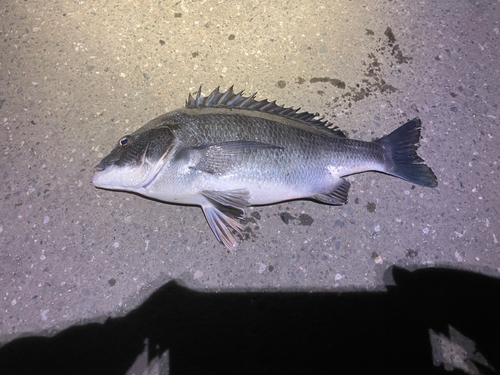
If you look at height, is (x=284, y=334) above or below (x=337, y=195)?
below

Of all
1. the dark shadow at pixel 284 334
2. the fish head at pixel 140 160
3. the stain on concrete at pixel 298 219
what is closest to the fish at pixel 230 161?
the fish head at pixel 140 160

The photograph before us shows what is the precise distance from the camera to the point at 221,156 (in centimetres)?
204

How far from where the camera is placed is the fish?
2043 mm

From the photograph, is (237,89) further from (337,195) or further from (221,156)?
(337,195)

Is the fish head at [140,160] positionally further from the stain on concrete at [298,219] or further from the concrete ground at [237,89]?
the stain on concrete at [298,219]

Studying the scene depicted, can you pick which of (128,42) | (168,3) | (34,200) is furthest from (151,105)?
(34,200)

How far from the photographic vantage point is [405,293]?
89.8 inches

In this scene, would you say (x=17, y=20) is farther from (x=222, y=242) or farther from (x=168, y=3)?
(x=222, y=242)

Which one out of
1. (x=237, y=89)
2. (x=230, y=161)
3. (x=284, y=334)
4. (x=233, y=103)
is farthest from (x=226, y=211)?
(x=237, y=89)

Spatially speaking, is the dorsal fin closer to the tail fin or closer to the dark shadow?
the tail fin

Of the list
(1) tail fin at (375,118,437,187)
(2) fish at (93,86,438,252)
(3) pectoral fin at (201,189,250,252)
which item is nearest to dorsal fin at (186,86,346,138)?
(2) fish at (93,86,438,252)

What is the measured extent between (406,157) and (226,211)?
5.36 ft

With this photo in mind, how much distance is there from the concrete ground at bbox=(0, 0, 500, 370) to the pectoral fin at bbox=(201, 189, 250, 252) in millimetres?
170

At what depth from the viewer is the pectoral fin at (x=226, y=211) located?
2076mm
